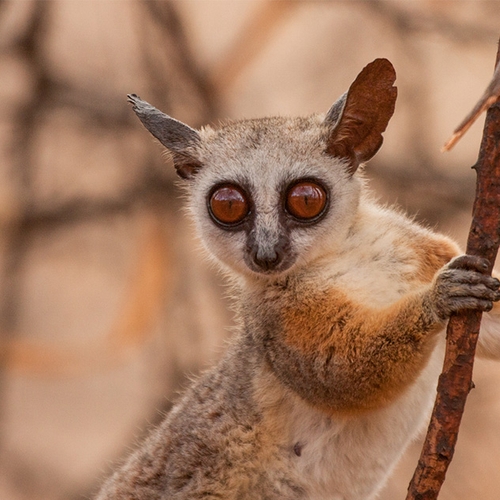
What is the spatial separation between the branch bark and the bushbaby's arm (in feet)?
0.39

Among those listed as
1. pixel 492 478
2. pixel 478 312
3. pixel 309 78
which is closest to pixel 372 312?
pixel 478 312

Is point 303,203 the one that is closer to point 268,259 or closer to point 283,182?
point 283,182

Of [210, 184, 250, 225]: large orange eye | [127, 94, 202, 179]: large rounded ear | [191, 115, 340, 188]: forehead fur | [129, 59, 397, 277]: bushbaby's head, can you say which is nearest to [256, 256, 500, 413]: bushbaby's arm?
[129, 59, 397, 277]: bushbaby's head

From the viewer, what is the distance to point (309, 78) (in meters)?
8.54

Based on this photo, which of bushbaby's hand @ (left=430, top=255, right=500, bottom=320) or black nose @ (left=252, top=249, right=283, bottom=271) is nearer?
bushbaby's hand @ (left=430, top=255, right=500, bottom=320)

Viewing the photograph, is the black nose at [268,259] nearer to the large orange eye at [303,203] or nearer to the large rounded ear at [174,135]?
the large orange eye at [303,203]

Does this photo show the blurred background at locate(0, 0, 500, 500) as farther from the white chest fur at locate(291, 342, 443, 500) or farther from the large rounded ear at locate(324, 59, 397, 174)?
the large rounded ear at locate(324, 59, 397, 174)

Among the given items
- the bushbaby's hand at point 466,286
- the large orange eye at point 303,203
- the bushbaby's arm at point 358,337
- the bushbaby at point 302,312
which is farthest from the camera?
the large orange eye at point 303,203

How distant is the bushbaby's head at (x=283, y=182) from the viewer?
129 inches

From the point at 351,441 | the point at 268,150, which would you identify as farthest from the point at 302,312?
the point at 268,150

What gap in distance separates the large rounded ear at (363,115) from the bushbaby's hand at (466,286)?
71 centimetres

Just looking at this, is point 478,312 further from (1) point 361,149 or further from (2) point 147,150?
(2) point 147,150

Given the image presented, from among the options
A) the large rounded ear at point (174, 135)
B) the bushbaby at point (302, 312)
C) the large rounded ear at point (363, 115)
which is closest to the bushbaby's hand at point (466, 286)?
the bushbaby at point (302, 312)

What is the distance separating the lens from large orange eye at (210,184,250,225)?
11.1ft
